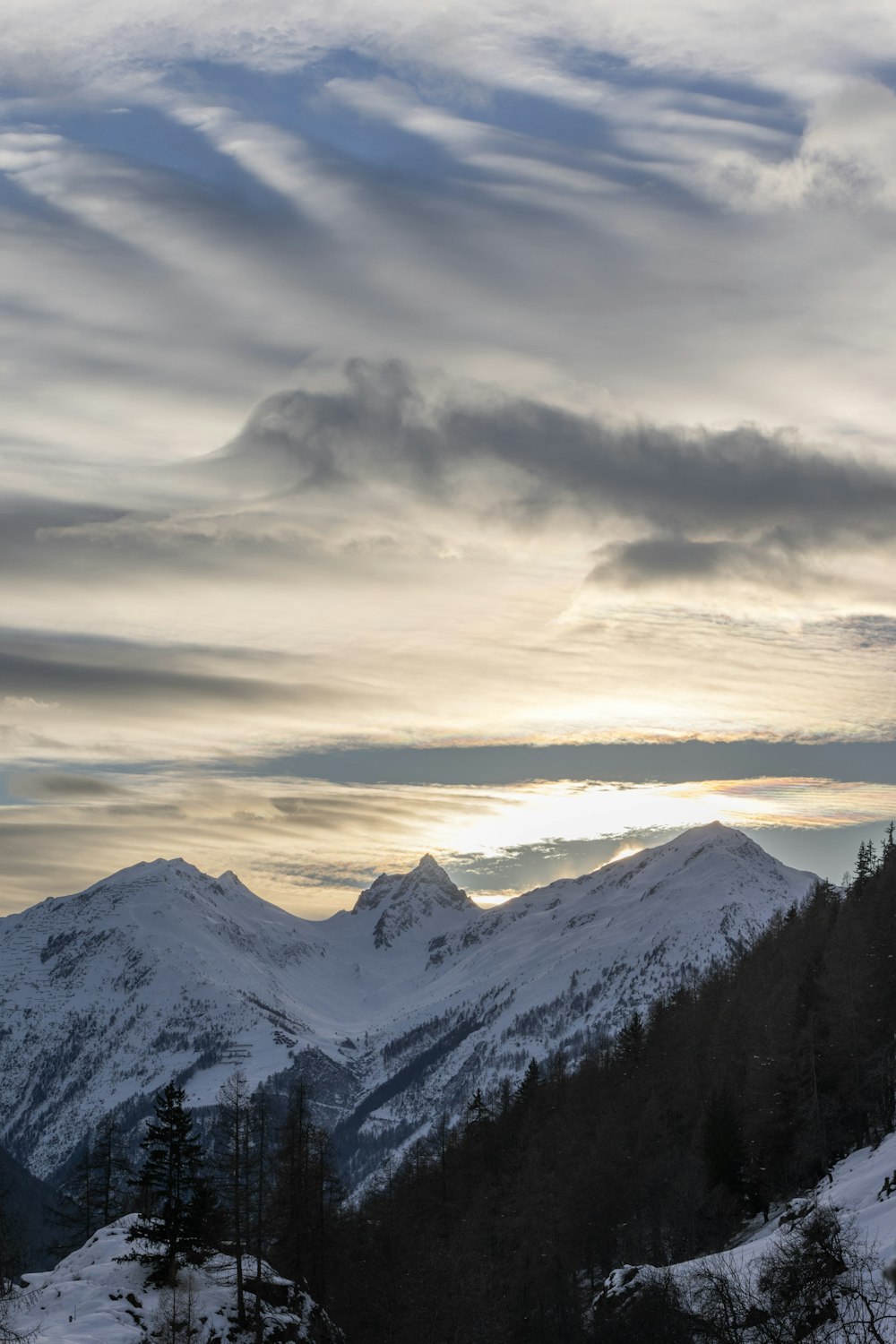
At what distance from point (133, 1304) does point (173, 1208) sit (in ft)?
15.4

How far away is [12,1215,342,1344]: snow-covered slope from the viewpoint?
55.3 m

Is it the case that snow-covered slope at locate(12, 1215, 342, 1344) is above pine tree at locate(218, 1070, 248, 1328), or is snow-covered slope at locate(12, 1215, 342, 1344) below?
below

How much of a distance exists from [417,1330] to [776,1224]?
20.9 m

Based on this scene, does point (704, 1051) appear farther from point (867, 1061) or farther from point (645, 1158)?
point (867, 1061)

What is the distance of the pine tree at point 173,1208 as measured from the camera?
6144 cm

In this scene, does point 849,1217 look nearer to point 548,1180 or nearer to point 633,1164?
point 633,1164

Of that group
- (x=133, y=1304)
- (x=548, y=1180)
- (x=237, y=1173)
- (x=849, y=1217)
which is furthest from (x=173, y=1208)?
(x=548, y=1180)

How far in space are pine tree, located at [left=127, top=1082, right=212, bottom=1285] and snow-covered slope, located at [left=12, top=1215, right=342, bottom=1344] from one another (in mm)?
840

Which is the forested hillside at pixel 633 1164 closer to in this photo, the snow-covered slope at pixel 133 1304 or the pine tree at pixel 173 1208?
the snow-covered slope at pixel 133 1304

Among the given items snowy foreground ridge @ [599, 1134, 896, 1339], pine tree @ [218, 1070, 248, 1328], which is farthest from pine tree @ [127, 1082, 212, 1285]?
snowy foreground ridge @ [599, 1134, 896, 1339]

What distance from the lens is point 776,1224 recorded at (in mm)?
68062

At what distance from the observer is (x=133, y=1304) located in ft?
192

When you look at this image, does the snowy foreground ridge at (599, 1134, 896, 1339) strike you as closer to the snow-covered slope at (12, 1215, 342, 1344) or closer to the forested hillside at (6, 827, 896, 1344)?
the forested hillside at (6, 827, 896, 1344)

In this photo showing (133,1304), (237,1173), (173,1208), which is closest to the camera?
(133,1304)
